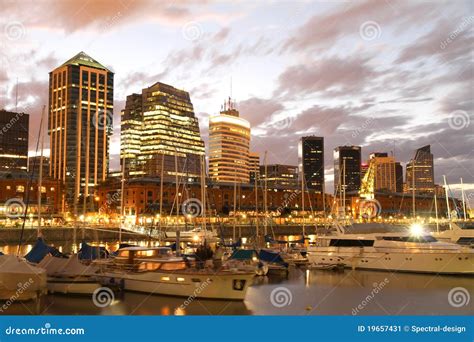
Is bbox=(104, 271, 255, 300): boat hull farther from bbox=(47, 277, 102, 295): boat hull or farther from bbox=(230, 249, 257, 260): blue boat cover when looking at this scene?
bbox=(230, 249, 257, 260): blue boat cover

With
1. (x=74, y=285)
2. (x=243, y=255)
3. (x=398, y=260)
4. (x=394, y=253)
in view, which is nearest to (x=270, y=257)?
(x=243, y=255)

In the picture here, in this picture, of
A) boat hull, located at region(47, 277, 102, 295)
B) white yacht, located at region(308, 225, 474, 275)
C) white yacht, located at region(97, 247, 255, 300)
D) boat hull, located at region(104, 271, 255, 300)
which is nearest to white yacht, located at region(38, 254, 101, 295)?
boat hull, located at region(47, 277, 102, 295)

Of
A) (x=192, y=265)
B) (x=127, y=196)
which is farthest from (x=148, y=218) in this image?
(x=192, y=265)

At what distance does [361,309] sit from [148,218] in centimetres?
10355

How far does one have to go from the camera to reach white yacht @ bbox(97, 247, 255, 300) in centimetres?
2394

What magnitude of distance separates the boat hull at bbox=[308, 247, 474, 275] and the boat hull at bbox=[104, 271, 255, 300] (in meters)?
15.8

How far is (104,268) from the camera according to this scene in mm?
28172

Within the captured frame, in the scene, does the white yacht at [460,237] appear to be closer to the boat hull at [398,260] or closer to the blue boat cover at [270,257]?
the boat hull at [398,260]

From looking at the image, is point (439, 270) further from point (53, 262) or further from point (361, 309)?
point (53, 262)

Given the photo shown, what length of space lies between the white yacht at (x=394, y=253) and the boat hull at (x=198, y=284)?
15.6 metres

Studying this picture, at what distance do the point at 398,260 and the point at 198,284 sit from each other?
698 inches

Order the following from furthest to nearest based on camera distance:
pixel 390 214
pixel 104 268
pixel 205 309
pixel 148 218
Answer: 1. pixel 390 214
2. pixel 148 218
3. pixel 104 268
4. pixel 205 309

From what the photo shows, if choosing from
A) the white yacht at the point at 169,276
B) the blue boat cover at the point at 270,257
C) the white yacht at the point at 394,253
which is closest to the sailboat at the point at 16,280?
the white yacht at the point at 169,276

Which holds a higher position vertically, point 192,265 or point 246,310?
point 192,265
